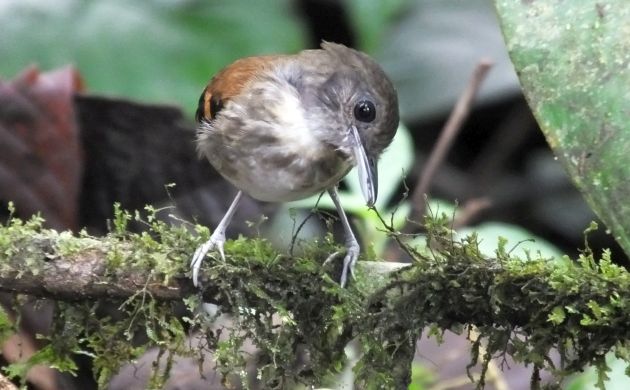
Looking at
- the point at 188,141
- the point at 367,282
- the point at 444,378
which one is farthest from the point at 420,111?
the point at 367,282

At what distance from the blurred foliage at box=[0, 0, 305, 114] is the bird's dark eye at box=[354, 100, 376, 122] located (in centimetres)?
191

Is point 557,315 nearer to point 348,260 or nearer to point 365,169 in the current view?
point 348,260

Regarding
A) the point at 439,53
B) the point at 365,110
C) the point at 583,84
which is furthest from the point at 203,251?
the point at 439,53

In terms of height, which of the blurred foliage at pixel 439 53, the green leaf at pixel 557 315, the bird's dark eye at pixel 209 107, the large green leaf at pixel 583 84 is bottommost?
the green leaf at pixel 557 315

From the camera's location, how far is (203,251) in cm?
197

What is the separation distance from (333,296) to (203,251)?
29 cm

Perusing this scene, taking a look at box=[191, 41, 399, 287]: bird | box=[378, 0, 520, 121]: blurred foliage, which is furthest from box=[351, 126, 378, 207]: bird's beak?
box=[378, 0, 520, 121]: blurred foliage

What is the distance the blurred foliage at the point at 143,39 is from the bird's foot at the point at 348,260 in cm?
227

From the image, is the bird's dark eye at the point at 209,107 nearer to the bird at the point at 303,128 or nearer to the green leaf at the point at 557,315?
the bird at the point at 303,128

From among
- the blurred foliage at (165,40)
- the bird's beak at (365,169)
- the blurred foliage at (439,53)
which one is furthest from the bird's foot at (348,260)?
the blurred foliage at (439,53)

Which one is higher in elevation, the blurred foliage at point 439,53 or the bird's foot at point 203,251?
the blurred foliage at point 439,53

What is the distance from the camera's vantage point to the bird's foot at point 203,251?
193cm

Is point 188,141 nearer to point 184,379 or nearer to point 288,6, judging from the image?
point 184,379

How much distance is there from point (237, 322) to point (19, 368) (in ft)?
1.68
